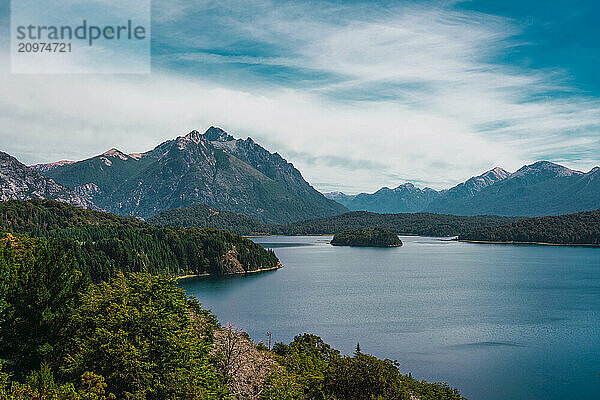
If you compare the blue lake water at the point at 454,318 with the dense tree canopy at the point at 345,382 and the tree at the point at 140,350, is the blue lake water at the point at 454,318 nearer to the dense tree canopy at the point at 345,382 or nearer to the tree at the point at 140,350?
the dense tree canopy at the point at 345,382

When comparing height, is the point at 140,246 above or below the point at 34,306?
above

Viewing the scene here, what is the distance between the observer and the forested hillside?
431 ft

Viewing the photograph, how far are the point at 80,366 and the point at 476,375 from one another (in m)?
46.6

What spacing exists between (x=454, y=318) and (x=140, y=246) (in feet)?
350

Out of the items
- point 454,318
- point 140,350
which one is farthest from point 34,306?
point 454,318

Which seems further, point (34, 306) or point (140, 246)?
point (140, 246)

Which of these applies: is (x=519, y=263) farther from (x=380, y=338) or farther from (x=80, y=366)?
(x=80, y=366)

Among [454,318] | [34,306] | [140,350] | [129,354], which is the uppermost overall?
[34,306]

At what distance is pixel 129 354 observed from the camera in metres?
28.2

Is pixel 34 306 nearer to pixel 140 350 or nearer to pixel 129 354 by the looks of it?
pixel 140 350

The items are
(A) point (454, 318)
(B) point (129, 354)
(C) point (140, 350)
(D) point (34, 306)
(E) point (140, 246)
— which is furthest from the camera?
(E) point (140, 246)

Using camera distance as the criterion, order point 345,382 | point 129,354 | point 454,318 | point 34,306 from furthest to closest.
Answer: point 454,318, point 345,382, point 34,306, point 129,354

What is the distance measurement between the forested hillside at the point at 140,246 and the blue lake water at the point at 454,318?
49.0 ft

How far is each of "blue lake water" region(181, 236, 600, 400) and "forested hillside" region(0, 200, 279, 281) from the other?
14936 millimetres
